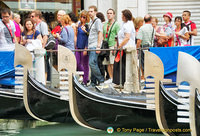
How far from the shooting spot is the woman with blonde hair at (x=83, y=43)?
33.4 ft

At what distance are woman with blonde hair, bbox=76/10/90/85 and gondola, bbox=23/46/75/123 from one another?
0.80 metres

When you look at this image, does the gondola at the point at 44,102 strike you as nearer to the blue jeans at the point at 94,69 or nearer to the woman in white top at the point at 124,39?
the blue jeans at the point at 94,69

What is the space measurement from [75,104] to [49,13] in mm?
6238

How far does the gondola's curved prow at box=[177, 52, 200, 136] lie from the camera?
253 inches

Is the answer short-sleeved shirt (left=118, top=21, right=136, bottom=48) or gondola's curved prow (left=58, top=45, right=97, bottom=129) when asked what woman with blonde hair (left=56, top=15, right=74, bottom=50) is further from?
gondola's curved prow (left=58, top=45, right=97, bottom=129)

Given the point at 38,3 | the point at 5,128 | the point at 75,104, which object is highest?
the point at 38,3

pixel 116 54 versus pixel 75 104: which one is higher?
pixel 116 54

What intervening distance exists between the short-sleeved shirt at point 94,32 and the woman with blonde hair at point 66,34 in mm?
446

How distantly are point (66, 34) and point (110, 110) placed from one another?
253 cm

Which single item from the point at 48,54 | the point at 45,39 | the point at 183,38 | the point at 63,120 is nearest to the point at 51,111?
the point at 63,120

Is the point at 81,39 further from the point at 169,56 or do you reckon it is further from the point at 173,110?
the point at 173,110

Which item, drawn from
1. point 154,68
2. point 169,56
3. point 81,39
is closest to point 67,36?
point 81,39

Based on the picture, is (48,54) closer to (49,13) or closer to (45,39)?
(45,39)

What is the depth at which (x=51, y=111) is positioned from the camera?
9.58m
